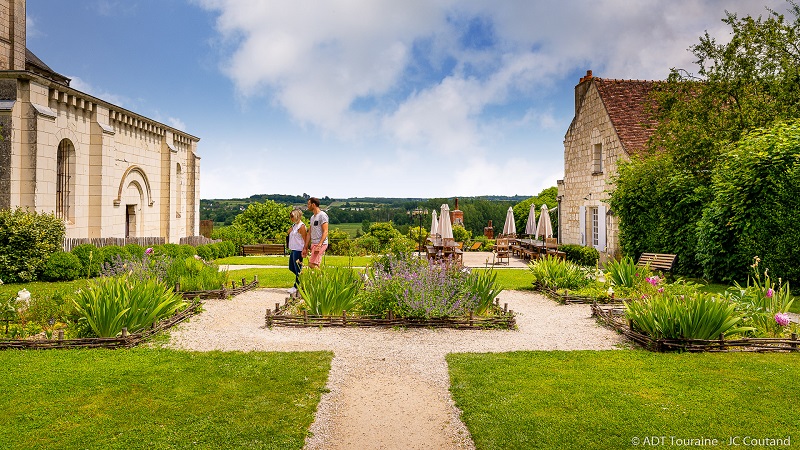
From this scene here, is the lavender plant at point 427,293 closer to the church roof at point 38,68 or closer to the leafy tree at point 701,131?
the leafy tree at point 701,131

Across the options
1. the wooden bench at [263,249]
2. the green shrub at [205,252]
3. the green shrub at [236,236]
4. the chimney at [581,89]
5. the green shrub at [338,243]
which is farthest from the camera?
the green shrub at [236,236]

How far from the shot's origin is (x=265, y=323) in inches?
347

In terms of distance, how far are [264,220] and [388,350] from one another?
2942 centimetres

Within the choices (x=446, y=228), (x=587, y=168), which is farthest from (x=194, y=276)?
(x=587, y=168)

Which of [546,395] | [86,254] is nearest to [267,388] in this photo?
[546,395]

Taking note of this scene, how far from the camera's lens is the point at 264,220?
35.2 m

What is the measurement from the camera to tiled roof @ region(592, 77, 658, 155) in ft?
66.5

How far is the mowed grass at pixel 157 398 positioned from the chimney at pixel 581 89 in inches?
811

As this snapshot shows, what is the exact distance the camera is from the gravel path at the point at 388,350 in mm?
4566

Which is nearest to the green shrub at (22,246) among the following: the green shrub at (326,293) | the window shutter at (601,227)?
the green shrub at (326,293)

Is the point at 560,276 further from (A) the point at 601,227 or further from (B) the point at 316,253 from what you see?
(A) the point at 601,227

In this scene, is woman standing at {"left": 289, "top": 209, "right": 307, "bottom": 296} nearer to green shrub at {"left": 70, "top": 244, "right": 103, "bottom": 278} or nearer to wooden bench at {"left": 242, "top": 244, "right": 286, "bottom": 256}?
green shrub at {"left": 70, "top": 244, "right": 103, "bottom": 278}

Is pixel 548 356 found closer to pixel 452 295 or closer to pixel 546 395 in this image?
pixel 546 395

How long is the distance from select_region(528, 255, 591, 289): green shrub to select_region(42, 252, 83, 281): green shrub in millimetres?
13058
